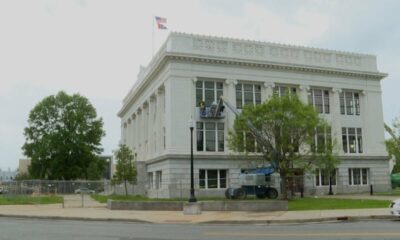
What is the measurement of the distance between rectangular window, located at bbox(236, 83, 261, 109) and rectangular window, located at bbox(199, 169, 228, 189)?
739 centimetres

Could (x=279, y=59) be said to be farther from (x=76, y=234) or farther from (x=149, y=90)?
(x=76, y=234)

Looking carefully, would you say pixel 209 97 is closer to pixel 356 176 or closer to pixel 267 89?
pixel 267 89

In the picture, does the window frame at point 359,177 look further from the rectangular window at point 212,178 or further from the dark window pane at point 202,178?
the dark window pane at point 202,178

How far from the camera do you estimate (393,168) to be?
3366 inches

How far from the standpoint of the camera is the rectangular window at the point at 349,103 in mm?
52750

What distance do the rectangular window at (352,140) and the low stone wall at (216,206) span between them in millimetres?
28365

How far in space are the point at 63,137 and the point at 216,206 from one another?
172 ft

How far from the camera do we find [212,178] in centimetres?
4497

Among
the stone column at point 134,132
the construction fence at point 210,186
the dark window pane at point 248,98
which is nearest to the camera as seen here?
the construction fence at point 210,186

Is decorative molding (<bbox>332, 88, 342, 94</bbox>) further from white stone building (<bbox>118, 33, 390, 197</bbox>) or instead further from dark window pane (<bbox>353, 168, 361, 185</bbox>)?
dark window pane (<bbox>353, 168, 361, 185</bbox>)

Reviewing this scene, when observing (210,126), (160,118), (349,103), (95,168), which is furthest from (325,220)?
(95,168)

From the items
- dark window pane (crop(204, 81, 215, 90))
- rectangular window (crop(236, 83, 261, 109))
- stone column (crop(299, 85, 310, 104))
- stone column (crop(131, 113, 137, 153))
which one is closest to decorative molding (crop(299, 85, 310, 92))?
stone column (crop(299, 85, 310, 104))

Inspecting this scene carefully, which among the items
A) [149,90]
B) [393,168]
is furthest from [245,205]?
[393,168]

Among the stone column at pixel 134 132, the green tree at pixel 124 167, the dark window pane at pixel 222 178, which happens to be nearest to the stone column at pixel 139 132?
the stone column at pixel 134 132
